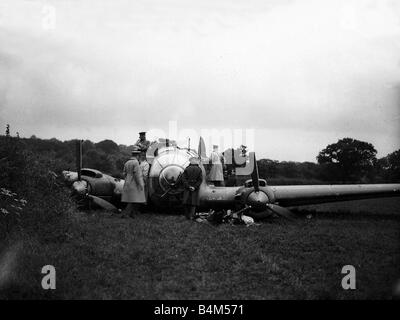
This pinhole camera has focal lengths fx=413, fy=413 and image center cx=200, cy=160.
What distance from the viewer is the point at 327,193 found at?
1298 cm

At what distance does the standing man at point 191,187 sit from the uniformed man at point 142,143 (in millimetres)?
2830

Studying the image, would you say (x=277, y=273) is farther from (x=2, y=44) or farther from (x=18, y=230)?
(x=2, y=44)

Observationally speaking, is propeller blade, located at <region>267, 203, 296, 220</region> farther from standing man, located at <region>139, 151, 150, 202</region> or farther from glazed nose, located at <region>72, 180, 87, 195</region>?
glazed nose, located at <region>72, 180, 87, 195</region>

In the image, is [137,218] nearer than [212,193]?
Yes

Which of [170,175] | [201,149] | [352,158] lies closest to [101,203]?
[170,175]

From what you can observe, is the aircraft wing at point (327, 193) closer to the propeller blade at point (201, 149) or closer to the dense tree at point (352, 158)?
the propeller blade at point (201, 149)

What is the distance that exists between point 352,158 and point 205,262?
20704mm

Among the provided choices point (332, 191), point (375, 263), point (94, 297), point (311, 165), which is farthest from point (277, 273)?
point (311, 165)

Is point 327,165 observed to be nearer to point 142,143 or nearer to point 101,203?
point 142,143

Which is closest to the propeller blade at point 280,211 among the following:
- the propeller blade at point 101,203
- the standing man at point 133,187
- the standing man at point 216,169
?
the standing man at point 133,187

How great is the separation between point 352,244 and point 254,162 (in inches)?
129

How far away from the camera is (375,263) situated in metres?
6.75

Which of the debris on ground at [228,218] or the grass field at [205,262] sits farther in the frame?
the debris on ground at [228,218]

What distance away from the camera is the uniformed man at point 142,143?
14.8 m
